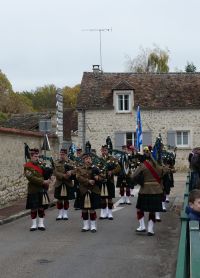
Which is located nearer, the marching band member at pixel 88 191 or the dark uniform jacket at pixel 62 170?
the marching band member at pixel 88 191

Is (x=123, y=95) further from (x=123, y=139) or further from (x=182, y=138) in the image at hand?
(x=182, y=138)

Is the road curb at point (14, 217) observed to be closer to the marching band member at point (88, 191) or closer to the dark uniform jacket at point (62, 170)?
the dark uniform jacket at point (62, 170)

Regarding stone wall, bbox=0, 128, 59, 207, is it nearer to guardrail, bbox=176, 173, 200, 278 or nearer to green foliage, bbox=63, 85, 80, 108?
guardrail, bbox=176, 173, 200, 278

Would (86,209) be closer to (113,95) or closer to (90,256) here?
(90,256)

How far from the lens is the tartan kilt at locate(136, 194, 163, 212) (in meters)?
10.3

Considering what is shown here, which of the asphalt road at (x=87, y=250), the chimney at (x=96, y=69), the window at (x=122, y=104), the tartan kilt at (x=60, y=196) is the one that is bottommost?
the asphalt road at (x=87, y=250)

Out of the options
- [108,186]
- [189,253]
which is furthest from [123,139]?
[189,253]

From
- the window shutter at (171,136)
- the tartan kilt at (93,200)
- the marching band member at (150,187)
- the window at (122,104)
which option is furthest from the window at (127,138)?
the marching band member at (150,187)

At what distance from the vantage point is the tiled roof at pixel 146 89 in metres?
32.5

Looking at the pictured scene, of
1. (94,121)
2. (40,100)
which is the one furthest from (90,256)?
(40,100)

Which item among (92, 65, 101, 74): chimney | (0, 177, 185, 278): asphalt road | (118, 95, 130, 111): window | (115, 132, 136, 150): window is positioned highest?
(92, 65, 101, 74): chimney

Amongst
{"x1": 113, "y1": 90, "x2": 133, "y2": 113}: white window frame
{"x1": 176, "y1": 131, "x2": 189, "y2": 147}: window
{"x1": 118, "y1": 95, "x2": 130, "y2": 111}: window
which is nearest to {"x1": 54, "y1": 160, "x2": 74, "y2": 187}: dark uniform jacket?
{"x1": 113, "y1": 90, "x2": 133, "y2": 113}: white window frame

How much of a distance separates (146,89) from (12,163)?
18535 millimetres

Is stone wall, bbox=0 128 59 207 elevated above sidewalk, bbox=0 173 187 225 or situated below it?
above
